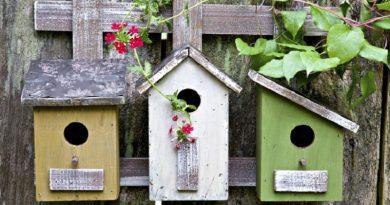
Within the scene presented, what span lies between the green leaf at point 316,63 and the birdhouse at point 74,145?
0.49m

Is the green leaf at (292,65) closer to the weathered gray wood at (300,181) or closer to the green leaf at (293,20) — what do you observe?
the green leaf at (293,20)

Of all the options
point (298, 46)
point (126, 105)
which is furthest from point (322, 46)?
point (126, 105)

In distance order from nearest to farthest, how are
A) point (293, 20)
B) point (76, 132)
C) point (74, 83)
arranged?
1. point (74, 83)
2. point (293, 20)
3. point (76, 132)

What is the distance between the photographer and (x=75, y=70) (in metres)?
1.75

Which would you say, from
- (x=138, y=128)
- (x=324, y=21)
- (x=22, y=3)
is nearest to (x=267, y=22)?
(x=324, y=21)

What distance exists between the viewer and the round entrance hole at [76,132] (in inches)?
75.4

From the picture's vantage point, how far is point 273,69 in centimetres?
166

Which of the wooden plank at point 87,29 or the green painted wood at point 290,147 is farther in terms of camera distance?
the wooden plank at point 87,29

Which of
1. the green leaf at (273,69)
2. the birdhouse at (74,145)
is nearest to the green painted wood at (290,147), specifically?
the green leaf at (273,69)

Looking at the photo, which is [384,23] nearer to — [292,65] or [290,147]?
[292,65]

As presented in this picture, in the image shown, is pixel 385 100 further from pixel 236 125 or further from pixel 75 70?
pixel 75 70

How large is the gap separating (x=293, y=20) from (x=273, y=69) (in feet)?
0.69

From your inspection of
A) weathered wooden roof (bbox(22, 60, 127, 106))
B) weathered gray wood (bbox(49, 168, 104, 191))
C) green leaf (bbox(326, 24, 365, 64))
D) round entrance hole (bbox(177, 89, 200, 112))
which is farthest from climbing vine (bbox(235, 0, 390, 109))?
weathered gray wood (bbox(49, 168, 104, 191))

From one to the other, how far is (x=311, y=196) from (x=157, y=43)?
65 cm
